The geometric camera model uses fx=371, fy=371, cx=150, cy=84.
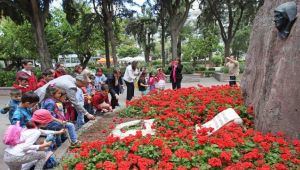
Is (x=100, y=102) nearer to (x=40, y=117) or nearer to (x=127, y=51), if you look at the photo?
(x=40, y=117)

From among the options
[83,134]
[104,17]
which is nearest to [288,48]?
[83,134]

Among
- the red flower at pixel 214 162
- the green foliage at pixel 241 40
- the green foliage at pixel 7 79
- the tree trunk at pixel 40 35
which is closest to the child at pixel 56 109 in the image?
the red flower at pixel 214 162

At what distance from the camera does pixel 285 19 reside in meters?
6.02

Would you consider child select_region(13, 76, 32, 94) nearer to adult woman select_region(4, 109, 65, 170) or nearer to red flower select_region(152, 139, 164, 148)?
adult woman select_region(4, 109, 65, 170)

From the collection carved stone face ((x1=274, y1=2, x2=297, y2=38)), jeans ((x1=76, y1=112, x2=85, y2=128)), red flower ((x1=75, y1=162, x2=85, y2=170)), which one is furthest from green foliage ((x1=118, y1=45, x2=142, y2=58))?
red flower ((x1=75, y1=162, x2=85, y2=170))

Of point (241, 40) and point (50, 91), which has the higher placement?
point (241, 40)

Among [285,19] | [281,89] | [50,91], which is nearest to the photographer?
[281,89]

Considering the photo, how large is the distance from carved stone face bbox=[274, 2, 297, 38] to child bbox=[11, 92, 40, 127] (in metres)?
4.02

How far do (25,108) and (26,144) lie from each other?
93 cm

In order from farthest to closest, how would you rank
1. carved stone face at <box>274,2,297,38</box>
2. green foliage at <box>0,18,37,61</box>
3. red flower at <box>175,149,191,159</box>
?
green foliage at <box>0,18,37,61</box> < carved stone face at <box>274,2,297,38</box> < red flower at <box>175,149,191,159</box>

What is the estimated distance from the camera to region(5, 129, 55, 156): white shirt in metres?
4.99

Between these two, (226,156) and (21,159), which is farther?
(21,159)

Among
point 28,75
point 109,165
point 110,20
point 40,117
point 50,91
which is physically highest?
point 110,20

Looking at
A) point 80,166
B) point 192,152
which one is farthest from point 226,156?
point 80,166
